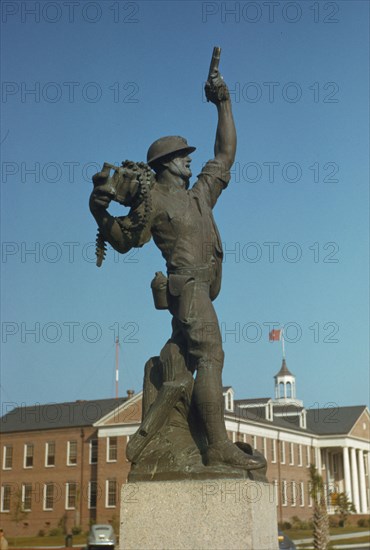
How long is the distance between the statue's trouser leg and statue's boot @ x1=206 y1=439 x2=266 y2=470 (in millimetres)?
55

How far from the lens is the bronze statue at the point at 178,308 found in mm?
5680

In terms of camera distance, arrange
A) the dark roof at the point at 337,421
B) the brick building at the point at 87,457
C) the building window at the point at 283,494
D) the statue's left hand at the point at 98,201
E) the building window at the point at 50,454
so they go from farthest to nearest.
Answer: the dark roof at the point at 337,421 < the building window at the point at 283,494 < the building window at the point at 50,454 < the brick building at the point at 87,457 < the statue's left hand at the point at 98,201

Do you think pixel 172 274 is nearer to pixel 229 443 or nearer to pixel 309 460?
pixel 229 443

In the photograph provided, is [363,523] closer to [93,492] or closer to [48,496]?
[93,492]

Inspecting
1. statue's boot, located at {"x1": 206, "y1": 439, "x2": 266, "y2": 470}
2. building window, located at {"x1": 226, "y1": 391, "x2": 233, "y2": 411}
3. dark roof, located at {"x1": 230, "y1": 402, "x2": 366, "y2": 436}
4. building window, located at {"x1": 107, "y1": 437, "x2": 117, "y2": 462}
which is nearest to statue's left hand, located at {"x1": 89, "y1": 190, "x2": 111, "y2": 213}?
statue's boot, located at {"x1": 206, "y1": 439, "x2": 266, "y2": 470}

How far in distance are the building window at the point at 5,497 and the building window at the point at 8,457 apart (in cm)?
161

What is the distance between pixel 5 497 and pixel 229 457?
198 ft

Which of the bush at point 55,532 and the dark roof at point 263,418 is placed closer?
the bush at point 55,532

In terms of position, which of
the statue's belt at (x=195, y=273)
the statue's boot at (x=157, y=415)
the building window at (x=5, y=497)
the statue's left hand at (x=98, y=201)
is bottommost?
the building window at (x=5, y=497)

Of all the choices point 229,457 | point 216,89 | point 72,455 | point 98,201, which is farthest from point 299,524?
point 98,201

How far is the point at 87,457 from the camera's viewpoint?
58812 millimetres

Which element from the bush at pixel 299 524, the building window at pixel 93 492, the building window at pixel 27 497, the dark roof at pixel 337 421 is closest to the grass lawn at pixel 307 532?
the bush at pixel 299 524

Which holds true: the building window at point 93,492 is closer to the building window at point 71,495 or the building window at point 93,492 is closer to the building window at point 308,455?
the building window at point 71,495

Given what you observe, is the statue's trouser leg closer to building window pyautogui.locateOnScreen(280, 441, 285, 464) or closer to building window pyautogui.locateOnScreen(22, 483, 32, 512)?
building window pyautogui.locateOnScreen(22, 483, 32, 512)
